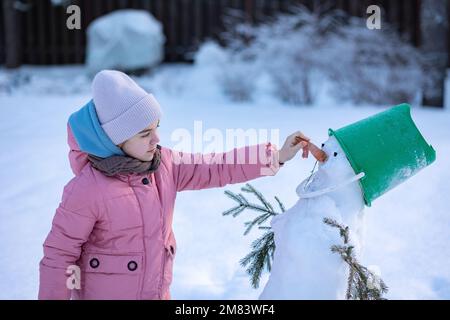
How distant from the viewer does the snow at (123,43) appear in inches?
394

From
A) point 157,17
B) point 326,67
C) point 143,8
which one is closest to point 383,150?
point 326,67

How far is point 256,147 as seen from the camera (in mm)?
2334

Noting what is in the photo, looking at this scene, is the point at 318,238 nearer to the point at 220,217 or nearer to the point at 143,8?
the point at 220,217

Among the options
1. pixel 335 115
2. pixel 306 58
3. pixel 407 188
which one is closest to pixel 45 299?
pixel 407 188

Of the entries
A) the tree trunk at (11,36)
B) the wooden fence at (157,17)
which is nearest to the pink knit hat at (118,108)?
the wooden fence at (157,17)

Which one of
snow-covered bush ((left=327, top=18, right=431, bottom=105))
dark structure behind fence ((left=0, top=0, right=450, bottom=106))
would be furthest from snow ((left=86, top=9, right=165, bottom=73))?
snow-covered bush ((left=327, top=18, right=431, bottom=105))

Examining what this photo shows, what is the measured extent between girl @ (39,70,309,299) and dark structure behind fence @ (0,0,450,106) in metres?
7.91

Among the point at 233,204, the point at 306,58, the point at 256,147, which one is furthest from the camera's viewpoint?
the point at 306,58

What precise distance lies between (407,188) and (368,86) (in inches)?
149

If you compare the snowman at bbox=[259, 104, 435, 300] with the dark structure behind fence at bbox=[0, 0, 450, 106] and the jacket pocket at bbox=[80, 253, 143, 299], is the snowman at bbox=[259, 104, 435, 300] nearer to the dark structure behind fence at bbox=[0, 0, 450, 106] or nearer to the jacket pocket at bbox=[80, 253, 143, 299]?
the jacket pocket at bbox=[80, 253, 143, 299]

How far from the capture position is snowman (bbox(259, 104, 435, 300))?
2.08m

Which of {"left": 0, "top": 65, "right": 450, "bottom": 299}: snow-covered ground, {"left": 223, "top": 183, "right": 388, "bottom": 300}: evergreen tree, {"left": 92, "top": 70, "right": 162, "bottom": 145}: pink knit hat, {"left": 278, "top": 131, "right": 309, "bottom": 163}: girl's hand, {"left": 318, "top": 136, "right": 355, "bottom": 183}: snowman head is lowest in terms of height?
{"left": 0, "top": 65, "right": 450, "bottom": 299}: snow-covered ground

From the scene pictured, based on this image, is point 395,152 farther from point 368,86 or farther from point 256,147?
point 368,86

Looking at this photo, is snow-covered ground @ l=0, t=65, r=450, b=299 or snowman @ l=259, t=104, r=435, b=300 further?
snow-covered ground @ l=0, t=65, r=450, b=299
